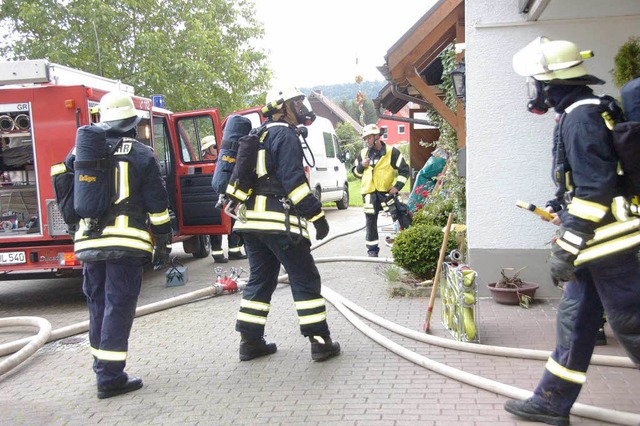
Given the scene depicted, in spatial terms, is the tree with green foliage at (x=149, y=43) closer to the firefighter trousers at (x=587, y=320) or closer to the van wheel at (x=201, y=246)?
the van wheel at (x=201, y=246)

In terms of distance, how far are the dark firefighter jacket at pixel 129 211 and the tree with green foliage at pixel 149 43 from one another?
877 centimetres

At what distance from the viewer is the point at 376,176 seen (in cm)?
970

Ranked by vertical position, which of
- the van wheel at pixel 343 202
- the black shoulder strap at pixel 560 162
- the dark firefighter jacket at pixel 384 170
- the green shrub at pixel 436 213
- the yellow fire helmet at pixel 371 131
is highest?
the yellow fire helmet at pixel 371 131

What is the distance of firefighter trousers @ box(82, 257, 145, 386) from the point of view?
471cm

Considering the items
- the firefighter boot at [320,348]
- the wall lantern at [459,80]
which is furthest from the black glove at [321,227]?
the wall lantern at [459,80]

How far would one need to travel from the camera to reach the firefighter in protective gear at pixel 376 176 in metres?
9.63

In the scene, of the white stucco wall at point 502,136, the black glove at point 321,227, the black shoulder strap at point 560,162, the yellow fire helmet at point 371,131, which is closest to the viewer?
the black shoulder strap at point 560,162

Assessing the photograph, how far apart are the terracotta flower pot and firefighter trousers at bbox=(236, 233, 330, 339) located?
2201 millimetres

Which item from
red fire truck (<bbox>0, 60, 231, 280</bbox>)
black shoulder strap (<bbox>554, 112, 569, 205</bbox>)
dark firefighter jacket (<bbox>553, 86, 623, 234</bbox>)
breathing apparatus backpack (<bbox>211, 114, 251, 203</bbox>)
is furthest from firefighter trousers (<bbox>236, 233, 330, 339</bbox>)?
red fire truck (<bbox>0, 60, 231, 280</bbox>)

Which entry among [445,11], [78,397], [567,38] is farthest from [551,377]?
[445,11]

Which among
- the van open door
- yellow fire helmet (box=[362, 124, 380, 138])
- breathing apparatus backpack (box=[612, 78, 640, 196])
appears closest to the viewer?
breathing apparatus backpack (box=[612, 78, 640, 196])

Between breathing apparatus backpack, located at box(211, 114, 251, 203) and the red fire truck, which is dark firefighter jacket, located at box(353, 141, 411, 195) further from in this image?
breathing apparatus backpack, located at box(211, 114, 251, 203)

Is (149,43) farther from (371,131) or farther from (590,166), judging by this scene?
(590,166)

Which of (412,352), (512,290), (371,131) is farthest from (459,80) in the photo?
(412,352)
